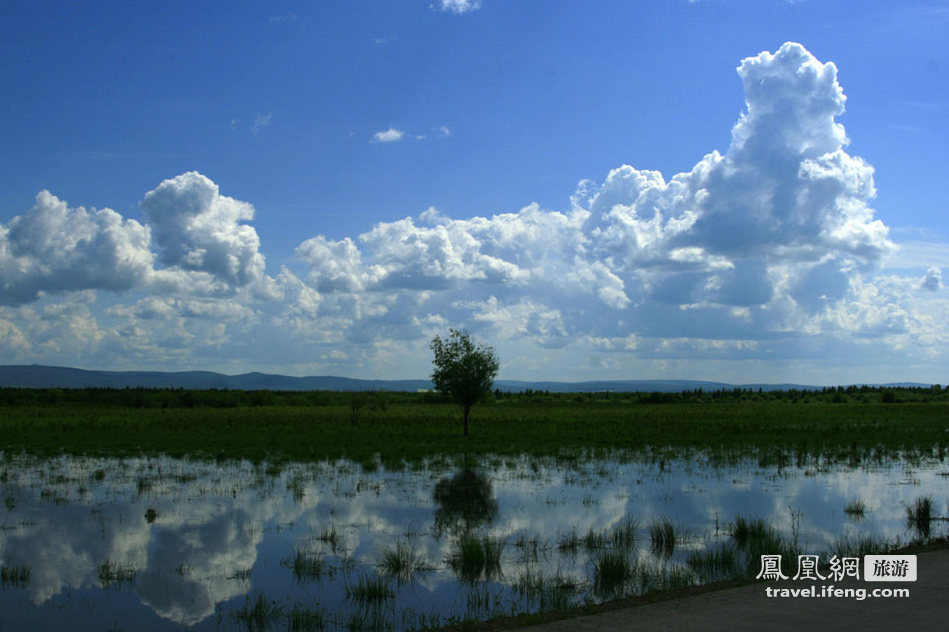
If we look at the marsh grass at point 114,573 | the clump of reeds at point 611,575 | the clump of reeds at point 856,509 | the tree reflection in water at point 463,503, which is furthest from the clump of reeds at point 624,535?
the marsh grass at point 114,573

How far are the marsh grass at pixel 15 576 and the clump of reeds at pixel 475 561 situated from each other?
26.6 feet

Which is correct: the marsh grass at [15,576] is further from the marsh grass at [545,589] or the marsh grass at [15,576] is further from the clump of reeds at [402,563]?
the marsh grass at [545,589]

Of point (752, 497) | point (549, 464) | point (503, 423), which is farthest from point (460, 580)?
point (503, 423)

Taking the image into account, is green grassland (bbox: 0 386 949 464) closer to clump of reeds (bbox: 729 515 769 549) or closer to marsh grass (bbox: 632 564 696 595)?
clump of reeds (bbox: 729 515 769 549)

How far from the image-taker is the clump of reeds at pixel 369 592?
502 inches

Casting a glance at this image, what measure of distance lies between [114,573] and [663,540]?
1168 cm

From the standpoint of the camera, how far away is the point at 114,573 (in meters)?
Answer: 14.7

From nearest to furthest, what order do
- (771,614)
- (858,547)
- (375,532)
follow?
(771,614) → (858,547) → (375,532)

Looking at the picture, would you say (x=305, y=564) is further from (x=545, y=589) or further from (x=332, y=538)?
(x=545, y=589)

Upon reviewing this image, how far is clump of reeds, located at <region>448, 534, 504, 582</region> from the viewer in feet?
47.1

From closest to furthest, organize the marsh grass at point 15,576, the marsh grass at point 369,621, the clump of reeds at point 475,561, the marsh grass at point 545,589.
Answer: the marsh grass at point 369,621 → the marsh grass at point 545,589 → the marsh grass at point 15,576 → the clump of reeds at point 475,561

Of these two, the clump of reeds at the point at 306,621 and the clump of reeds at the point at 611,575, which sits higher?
the clump of reeds at the point at 611,575

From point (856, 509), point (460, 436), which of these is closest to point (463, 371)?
point (460, 436)

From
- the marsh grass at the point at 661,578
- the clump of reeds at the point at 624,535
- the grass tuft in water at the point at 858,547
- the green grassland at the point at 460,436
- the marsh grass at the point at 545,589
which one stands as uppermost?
the grass tuft in water at the point at 858,547
